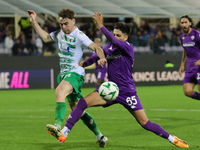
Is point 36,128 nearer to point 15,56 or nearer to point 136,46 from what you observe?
point 15,56

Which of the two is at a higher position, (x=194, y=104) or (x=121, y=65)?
(x=121, y=65)

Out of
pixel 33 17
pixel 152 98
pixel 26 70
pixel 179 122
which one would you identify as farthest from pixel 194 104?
pixel 26 70

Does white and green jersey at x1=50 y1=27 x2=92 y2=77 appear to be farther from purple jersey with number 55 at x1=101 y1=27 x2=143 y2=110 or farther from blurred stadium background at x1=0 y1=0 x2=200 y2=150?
blurred stadium background at x1=0 y1=0 x2=200 y2=150

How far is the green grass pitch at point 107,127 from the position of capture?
26.0 feet

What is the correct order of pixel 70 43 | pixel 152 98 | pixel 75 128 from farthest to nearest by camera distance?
1. pixel 152 98
2. pixel 75 128
3. pixel 70 43

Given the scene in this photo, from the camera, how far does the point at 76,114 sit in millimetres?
7195

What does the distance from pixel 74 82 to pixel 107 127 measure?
2.84m

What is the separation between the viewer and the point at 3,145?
792 cm

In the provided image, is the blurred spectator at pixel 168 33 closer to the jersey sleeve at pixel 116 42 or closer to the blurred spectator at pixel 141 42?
the blurred spectator at pixel 141 42

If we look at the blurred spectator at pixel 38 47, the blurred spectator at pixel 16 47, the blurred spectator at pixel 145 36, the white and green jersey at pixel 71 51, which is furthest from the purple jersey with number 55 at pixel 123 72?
the blurred spectator at pixel 145 36

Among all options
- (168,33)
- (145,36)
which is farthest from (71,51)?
(168,33)

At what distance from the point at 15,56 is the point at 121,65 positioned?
18103 millimetres

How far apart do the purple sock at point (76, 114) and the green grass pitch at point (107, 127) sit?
62 cm

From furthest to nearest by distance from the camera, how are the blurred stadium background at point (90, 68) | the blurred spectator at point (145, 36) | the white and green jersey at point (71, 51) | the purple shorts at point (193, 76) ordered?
the blurred spectator at point (145, 36) < the blurred stadium background at point (90, 68) < the purple shorts at point (193, 76) < the white and green jersey at point (71, 51)
